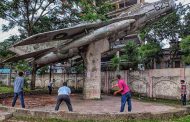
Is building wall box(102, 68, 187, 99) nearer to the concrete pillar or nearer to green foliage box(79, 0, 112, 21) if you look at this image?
the concrete pillar

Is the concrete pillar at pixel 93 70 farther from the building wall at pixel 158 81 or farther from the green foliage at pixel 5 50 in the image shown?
the green foliage at pixel 5 50

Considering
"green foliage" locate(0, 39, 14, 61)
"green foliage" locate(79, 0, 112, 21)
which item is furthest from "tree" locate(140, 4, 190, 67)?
"green foliage" locate(0, 39, 14, 61)

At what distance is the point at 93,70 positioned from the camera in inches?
867

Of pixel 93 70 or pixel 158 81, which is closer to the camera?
pixel 93 70

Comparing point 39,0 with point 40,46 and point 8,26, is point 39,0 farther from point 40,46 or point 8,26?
point 40,46

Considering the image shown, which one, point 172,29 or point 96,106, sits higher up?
point 172,29

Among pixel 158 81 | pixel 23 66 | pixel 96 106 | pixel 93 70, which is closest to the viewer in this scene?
pixel 96 106

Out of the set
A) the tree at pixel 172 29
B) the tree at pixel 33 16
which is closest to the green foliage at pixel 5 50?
the tree at pixel 33 16

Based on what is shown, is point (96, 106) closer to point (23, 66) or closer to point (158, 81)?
point (158, 81)

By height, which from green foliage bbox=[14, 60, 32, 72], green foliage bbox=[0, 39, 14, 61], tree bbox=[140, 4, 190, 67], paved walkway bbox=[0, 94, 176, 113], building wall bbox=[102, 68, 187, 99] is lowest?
paved walkway bbox=[0, 94, 176, 113]

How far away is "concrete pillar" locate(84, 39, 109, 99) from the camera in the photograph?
21.7m

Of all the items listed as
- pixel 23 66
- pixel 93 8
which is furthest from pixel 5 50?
pixel 93 8

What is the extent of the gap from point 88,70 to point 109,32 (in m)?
2.97

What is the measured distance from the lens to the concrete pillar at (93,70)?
71.4ft
